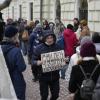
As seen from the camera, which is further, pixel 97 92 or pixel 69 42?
pixel 69 42

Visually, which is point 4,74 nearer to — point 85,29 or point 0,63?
point 0,63

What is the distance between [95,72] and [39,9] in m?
27.9

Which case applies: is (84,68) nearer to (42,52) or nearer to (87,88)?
(87,88)

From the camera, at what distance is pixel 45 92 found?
8.28 m

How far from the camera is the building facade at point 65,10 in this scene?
66.5 feet

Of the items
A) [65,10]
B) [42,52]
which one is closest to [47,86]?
[42,52]

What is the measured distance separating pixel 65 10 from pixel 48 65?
17067mm

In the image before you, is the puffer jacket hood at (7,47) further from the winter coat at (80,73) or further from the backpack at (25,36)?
the backpack at (25,36)

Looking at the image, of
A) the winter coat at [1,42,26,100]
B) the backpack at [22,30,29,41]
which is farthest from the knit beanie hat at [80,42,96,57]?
the backpack at [22,30,29,41]

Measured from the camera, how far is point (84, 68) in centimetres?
584

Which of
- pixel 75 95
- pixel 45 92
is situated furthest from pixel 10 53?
pixel 45 92

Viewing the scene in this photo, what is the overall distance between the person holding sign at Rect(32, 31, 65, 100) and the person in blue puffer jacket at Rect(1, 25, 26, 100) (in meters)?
1.42

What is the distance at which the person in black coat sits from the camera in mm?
5832

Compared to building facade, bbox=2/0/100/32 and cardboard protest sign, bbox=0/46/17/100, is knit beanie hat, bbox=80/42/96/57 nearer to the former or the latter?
cardboard protest sign, bbox=0/46/17/100
